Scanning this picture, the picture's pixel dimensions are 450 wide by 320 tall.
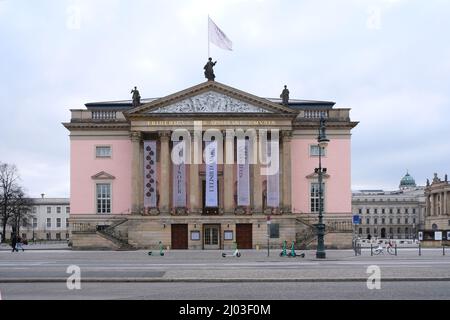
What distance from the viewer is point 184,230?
66.2 meters

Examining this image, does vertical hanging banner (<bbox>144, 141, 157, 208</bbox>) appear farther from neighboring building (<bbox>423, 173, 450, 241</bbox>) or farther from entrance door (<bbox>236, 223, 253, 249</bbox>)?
neighboring building (<bbox>423, 173, 450, 241</bbox>)

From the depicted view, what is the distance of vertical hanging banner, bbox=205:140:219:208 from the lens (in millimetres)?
65312

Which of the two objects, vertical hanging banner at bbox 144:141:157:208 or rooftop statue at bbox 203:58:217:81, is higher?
rooftop statue at bbox 203:58:217:81

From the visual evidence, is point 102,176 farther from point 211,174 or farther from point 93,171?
point 211,174

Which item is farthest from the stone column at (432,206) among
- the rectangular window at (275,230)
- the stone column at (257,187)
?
the rectangular window at (275,230)

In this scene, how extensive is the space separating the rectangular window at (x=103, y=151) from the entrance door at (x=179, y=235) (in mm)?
10965

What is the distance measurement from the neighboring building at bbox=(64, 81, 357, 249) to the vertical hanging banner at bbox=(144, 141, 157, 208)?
10 centimetres

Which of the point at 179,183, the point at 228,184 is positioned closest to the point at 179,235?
the point at 179,183

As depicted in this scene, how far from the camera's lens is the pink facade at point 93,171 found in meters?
69.9

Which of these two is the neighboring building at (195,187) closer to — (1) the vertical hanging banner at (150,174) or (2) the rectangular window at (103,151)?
(1) the vertical hanging banner at (150,174)

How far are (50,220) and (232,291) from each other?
487 feet

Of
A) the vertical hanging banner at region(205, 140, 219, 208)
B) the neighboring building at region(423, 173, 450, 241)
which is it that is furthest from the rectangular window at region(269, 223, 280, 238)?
the neighboring building at region(423, 173, 450, 241)
